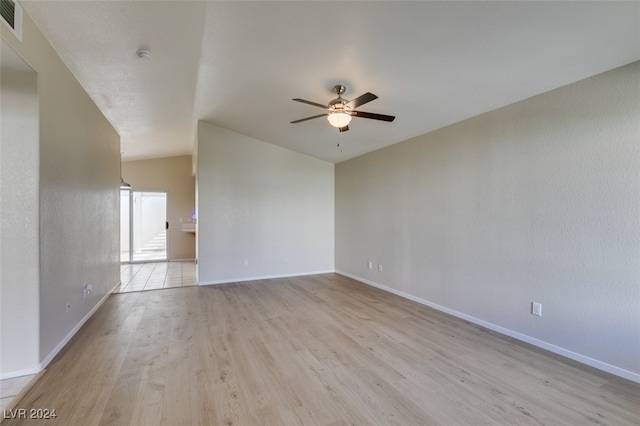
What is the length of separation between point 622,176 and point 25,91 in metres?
5.02

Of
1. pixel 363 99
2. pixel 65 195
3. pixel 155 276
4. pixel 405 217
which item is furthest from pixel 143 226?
pixel 363 99

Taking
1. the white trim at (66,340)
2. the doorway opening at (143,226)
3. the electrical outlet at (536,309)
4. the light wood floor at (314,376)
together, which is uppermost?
the doorway opening at (143,226)

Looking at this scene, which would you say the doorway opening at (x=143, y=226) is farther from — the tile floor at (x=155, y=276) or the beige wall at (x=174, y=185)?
the tile floor at (x=155, y=276)

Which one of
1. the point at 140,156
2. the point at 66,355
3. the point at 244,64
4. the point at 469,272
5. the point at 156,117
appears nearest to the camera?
the point at 66,355

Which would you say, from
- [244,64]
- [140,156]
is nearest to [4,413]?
[244,64]

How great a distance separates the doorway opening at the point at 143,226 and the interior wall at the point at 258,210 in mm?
3664

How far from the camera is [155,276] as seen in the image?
20.3 ft

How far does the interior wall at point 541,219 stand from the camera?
239cm

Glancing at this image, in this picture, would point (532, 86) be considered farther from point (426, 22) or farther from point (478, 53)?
point (426, 22)

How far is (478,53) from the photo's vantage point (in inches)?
94.8

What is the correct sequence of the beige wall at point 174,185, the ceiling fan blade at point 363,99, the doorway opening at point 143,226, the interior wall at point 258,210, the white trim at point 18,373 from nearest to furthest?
the white trim at point 18,373 → the ceiling fan blade at point 363,99 → the interior wall at point 258,210 → the doorway opening at point 143,226 → the beige wall at point 174,185

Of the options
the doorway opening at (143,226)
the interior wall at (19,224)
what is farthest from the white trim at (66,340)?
the doorway opening at (143,226)

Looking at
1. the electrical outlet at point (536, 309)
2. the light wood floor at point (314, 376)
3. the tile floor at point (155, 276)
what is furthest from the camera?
the tile floor at point (155, 276)

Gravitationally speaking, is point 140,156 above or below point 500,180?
above
